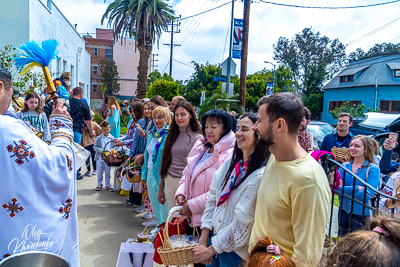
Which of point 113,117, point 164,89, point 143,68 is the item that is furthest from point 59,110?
point 164,89

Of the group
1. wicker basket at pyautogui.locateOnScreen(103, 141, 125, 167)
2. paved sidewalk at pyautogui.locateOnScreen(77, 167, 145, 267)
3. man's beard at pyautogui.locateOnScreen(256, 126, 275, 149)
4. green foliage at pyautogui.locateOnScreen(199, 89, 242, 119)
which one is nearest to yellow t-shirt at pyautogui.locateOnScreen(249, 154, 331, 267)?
man's beard at pyautogui.locateOnScreen(256, 126, 275, 149)

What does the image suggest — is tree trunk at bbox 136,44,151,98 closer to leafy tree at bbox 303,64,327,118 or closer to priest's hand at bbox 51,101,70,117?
priest's hand at bbox 51,101,70,117

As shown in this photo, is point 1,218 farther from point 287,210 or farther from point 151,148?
point 151,148

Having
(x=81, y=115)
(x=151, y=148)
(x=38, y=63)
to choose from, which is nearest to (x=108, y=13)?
(x=81, y=115)

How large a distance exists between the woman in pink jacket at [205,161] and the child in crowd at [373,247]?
6.14 ft

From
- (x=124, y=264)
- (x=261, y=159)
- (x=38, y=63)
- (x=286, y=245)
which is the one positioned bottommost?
(x=124, y=264)

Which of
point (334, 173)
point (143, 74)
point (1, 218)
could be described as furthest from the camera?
point (143, 74)

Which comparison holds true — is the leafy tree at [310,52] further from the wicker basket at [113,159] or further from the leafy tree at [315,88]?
the wicker basket at [113,159]

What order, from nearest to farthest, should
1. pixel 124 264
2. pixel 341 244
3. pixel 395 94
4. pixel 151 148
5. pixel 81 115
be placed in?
1. pixel 341 244
2. pixel 124 264
3. pixel 151 148
4. pixel 81 115
5. pixel 395 94

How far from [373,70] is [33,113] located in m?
40.6

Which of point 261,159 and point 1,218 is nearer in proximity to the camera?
point 1,218

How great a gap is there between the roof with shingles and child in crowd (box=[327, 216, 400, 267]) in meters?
39.6

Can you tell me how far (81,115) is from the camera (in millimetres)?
6594

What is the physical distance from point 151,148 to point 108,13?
65.5 feet
